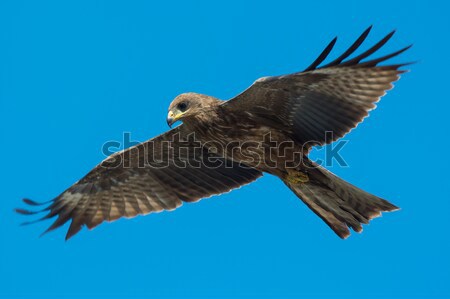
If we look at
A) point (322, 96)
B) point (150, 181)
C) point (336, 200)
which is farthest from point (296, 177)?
point (150, 181)

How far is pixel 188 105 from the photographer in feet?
31.5

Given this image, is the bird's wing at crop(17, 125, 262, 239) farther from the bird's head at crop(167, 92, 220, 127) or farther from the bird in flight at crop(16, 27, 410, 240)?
the bird's head at crop(167, 92, 220, 127)

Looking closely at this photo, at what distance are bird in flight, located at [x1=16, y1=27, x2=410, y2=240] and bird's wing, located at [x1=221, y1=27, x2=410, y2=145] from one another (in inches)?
0.5

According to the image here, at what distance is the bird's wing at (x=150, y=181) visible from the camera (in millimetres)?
10719

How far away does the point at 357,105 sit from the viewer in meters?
9.06

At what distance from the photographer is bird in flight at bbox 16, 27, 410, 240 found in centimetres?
902

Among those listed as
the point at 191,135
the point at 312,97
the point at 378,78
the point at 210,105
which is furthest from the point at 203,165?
the point at 378,78

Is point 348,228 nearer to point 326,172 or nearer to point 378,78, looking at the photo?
point 326,172


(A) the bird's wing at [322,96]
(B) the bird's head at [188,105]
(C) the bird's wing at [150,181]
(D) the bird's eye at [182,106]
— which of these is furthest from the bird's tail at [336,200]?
(D) the bird's eye at [182,106]

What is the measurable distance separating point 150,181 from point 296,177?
7.82ft

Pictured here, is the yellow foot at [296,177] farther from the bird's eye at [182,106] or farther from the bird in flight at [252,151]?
the bird's eye at [182,106]

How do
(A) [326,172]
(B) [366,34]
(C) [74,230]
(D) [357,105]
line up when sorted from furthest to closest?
(C) [74,230], (A) [326,172], (D) [357,105], (B) [366,34]

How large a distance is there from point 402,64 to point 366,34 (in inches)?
25.3

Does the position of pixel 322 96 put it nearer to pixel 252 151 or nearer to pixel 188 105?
pixel 252 151
